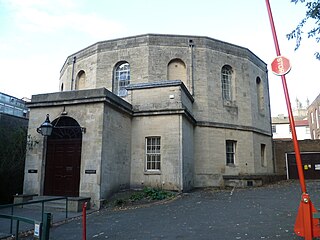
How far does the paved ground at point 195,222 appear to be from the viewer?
744 centimetres

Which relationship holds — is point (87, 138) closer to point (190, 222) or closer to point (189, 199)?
point (189, 199)

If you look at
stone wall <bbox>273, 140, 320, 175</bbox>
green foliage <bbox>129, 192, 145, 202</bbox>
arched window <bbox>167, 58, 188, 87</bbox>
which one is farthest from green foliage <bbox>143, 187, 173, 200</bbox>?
stone wall <bbox>273, 140, 320, 175</bbox>

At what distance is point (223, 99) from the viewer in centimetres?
2153

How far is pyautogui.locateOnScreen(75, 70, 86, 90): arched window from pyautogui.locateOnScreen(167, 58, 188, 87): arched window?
728 centimetres

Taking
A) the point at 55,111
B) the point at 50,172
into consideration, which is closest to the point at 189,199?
the point at 50,172

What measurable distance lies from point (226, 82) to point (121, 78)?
787cm

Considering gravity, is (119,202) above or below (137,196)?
below

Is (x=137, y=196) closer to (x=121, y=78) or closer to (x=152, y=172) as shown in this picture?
(x=152, y=172)

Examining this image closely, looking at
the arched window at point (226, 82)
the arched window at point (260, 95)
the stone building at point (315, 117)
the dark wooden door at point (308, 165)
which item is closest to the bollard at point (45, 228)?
the arched window at point (226, 82)


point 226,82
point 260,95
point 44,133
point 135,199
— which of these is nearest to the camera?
point 44,133

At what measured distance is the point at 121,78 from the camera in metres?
21.5

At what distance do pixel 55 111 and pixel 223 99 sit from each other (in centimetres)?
1217

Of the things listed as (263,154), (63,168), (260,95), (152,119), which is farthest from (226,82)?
(63,168)

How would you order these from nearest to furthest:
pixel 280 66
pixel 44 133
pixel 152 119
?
pixel 280 66, pixel 44 133, pixel 152 119
